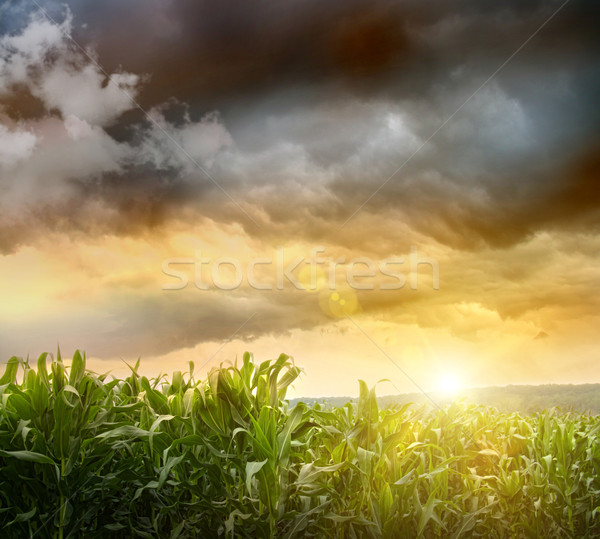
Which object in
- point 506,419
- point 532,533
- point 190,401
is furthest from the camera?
point 506,419

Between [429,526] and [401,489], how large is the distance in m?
0.83

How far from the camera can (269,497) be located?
2.79m

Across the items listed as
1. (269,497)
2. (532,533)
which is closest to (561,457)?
(532,533)

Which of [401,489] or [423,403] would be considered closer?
[401,489]

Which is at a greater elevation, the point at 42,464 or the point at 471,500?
the point at 42,464

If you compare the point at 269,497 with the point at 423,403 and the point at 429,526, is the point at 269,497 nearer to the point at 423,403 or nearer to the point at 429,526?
the point at 429,526

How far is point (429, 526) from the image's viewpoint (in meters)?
3.89

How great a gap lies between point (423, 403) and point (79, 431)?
3.25m

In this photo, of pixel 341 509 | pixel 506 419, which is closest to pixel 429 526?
pixel 341 509

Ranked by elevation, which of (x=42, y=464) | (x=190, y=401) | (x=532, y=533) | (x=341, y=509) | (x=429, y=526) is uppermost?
(x=190, y=401)

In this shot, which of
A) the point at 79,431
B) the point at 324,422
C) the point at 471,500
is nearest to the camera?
the point at 79,431

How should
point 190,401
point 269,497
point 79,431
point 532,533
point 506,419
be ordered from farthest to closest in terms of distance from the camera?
1. point 506,419
2. point 532,533
3. point 190,401
4. point 79,431
5. point 269,497

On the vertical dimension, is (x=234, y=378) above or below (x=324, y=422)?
above

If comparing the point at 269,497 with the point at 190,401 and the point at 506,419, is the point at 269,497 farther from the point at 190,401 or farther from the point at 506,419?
the point at 506,419
